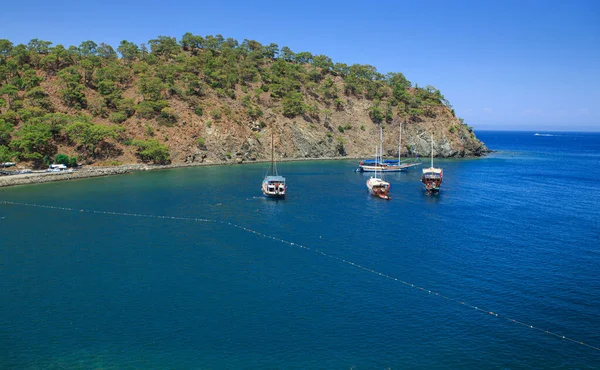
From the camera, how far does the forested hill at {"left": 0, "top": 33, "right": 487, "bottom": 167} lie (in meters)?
108

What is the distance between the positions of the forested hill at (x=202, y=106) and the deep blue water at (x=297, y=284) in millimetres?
37597

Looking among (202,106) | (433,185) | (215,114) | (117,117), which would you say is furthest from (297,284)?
(202,106)

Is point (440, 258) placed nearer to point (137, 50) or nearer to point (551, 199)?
point (551, 199)

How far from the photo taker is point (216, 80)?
145125mm

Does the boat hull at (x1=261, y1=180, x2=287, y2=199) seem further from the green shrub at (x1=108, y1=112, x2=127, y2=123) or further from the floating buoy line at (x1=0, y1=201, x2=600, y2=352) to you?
the green shrub at (x1=108, y1=112, x2=127, y2=123)

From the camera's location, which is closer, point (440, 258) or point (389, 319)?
point (389, 319)

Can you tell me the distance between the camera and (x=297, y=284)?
3838 cm

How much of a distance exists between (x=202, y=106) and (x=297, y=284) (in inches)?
4097

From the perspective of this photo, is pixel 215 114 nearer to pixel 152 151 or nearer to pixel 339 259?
pixel 152 151

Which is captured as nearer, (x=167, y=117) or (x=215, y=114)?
(x=167, y=117)

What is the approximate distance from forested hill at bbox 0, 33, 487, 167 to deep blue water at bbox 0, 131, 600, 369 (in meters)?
37.6

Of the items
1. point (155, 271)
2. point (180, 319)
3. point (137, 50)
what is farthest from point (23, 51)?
point (180, 319)

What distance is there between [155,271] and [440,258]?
28.7 metres

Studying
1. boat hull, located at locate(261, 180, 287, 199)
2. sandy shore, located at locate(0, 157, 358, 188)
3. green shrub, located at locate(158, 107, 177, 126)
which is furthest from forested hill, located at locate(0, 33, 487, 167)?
boat hull, located at locate(261, 180, 287, 199)
